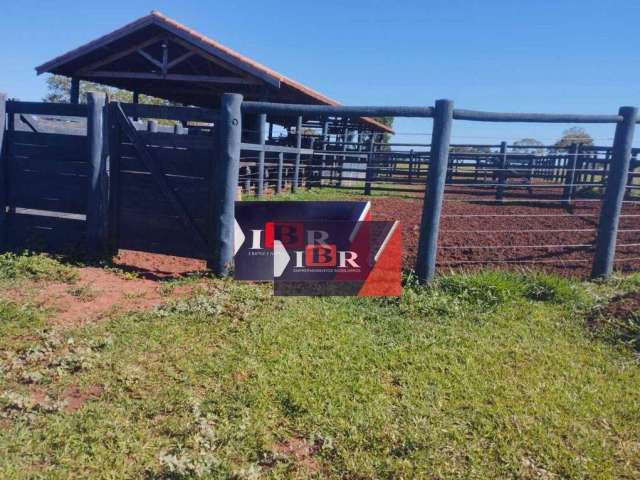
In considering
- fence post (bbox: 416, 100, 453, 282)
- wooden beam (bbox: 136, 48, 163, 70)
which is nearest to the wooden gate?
fence post (bbox: 416, 100, 453, 282)

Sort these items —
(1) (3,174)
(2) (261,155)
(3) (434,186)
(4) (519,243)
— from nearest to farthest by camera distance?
(3) (434,186) → (1) (3,174) → (4) (519,243) → (2) (261,155)

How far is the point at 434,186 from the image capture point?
188 inches

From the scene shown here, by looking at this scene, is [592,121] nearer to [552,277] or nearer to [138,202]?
[552,277]

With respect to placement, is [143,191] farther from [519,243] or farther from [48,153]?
[519,243]

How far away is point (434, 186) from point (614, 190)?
2.05 metres

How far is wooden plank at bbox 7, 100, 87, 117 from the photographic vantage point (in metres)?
5.63

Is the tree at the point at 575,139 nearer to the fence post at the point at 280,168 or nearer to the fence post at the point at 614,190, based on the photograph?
the fence post at the point at 614,190

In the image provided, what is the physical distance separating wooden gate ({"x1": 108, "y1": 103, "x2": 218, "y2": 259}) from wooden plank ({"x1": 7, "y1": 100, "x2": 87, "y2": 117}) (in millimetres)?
438

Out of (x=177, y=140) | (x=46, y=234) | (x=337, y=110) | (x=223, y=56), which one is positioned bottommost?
(x=46, y=234)

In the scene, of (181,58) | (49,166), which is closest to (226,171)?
(49,166)

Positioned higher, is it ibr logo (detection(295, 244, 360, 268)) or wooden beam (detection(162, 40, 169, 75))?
wooden beam (detection(162, 40, 169, 75))

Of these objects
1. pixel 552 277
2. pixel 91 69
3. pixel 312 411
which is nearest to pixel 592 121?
pixel 552 277

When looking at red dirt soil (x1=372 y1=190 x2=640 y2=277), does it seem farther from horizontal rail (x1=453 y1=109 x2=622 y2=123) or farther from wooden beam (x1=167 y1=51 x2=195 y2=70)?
wooden beam (x1=167 y1=51 x2=195 y2=70)

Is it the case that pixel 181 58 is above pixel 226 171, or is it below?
above
